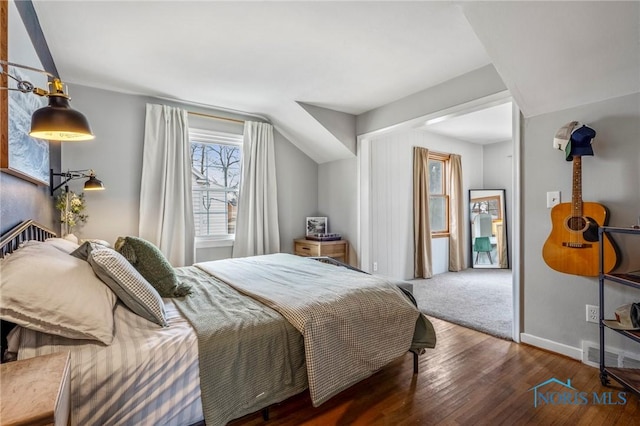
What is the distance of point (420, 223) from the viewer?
15.8ft

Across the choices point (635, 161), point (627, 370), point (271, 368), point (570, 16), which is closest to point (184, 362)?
point (271, 368)

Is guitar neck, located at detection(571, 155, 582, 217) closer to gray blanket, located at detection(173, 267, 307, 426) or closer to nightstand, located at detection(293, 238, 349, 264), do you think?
gray blanket, located at detection(173, 267, 307, 426)

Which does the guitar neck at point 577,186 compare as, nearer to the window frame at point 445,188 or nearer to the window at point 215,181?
the window frame at point 445,188

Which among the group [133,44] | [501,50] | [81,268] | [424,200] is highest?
[133,44]

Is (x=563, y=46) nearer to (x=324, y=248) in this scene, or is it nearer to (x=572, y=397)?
(x=572, y=397)

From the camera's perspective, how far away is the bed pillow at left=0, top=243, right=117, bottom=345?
3.46 ft

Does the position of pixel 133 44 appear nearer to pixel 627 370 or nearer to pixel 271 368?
pixel 271 368

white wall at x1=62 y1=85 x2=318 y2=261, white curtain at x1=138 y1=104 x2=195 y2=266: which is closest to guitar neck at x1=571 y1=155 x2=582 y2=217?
white curtain at x1=138 y1=104 x2=195 y2=266

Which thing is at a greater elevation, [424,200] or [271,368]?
[424,200]

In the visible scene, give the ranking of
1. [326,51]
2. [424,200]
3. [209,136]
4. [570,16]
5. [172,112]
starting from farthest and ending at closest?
[424,200], [209,136], [172,112], [326,51], [570,16]

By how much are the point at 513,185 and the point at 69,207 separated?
13.4 feet

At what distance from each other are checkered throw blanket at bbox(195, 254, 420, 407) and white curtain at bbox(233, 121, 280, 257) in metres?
1.81

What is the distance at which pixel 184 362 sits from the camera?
1303 mm

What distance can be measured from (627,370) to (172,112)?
462 centimetres
